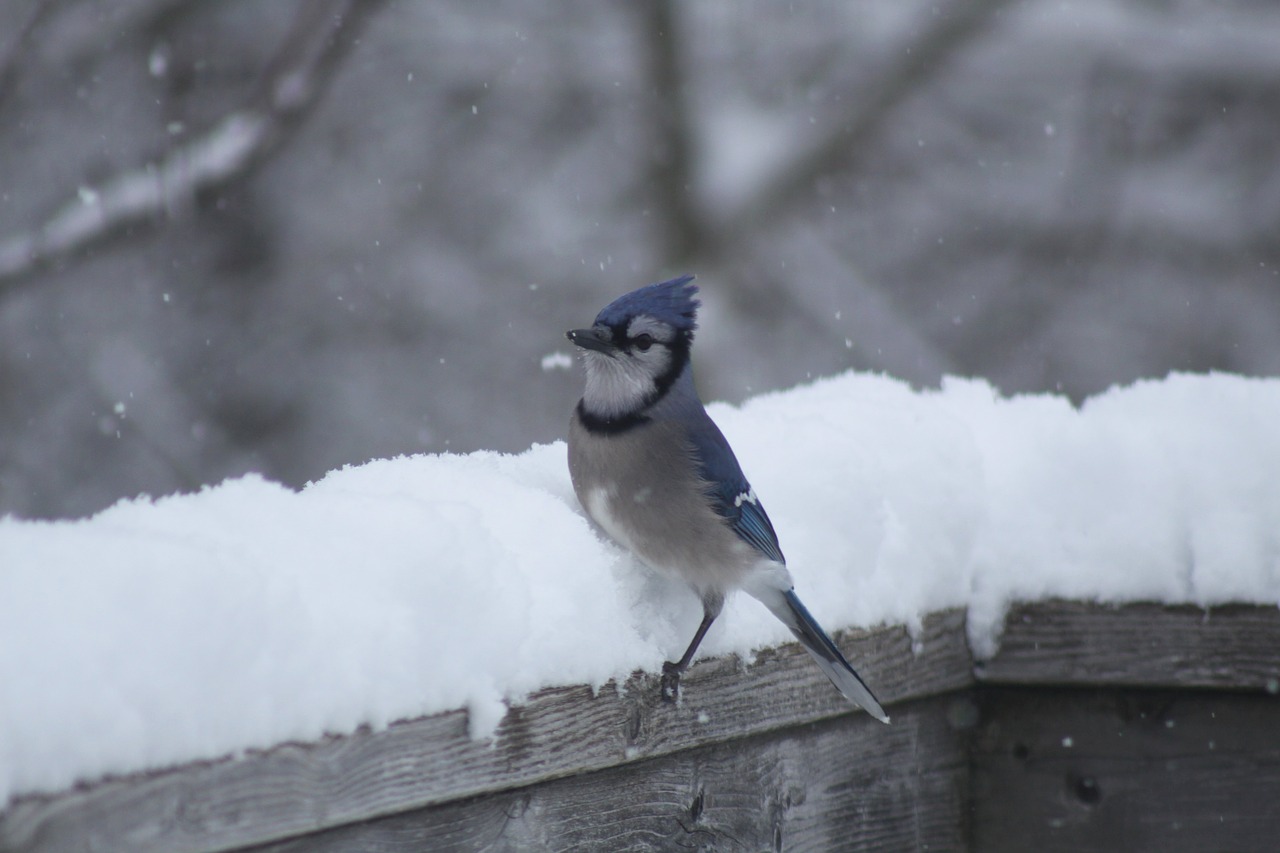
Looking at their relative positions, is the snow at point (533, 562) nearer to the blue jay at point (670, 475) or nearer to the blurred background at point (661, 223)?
the blue jay at point (670, 475)

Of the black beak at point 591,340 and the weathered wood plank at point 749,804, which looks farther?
the black beak at point 591,340

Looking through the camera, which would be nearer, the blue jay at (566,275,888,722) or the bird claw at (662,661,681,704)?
the bird claw at (662,661,681,704)

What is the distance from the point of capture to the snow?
1.04m

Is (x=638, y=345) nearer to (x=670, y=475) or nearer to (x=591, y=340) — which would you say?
(x=591, y=340)

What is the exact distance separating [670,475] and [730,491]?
14cm

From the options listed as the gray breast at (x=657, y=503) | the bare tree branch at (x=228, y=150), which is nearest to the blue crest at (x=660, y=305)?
the gray breast at (x=657, y=503)

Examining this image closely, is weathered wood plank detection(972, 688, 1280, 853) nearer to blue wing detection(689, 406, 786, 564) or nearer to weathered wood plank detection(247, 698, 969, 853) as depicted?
weathered wood plank detection(247, 698, 969, 853)

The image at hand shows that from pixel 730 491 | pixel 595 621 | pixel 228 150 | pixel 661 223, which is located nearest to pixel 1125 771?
pixel 730 491

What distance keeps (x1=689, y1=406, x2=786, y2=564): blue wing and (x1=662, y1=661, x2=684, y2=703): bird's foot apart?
0.35 metres

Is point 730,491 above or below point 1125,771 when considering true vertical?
above

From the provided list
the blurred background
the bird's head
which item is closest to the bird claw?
the bird's head

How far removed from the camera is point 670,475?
2.16 meters

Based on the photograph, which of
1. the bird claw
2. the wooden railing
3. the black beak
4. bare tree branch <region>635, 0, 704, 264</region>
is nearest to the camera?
the wooden railing

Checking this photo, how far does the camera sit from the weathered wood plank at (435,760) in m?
1.01
